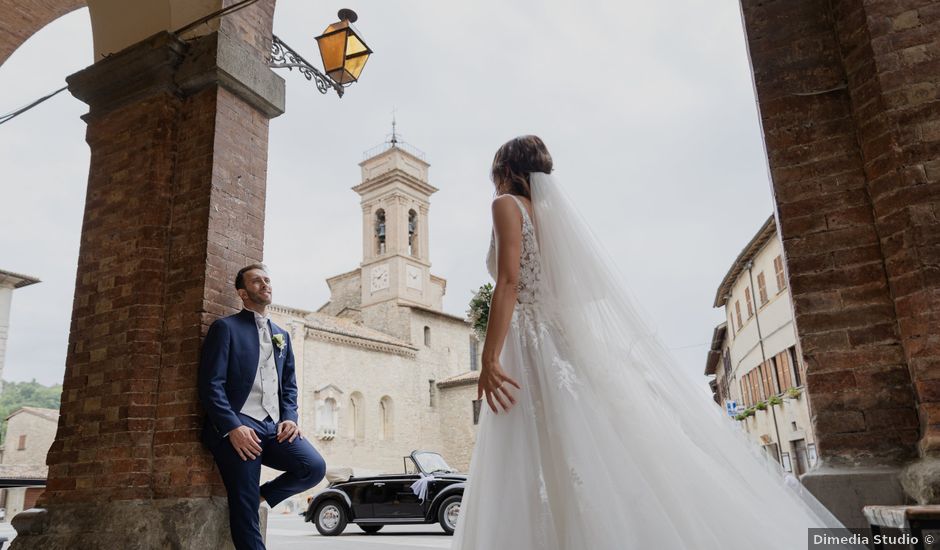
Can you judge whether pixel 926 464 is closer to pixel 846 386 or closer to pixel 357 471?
pixel 846 386

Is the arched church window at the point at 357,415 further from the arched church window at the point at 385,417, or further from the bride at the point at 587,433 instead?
the bride at the point at 587,433

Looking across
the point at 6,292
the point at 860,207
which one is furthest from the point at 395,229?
the point at 860,207

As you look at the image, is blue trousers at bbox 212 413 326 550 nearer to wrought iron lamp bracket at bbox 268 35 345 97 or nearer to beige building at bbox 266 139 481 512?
wrought iron lamp bracket at bbox 268 35 345 97

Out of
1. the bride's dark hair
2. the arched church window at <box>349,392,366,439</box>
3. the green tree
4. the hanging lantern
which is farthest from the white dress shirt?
the green tree

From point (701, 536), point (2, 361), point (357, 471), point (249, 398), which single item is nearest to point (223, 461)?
point (249, 398)

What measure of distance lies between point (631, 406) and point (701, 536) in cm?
44

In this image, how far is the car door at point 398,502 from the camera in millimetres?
10555

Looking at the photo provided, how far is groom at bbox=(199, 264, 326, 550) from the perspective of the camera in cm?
321

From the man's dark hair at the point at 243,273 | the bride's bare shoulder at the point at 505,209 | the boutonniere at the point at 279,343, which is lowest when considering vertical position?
the boutonniere at the point at 279,343

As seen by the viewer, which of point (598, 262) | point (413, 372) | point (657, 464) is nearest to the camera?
point (657, 464)

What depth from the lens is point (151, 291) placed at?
3.94 meters

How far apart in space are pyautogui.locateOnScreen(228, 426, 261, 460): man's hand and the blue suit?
35mm

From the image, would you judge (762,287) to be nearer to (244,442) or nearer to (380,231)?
(244,442)

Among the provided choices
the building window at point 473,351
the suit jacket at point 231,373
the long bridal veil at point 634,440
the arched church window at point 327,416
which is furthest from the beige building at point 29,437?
the long bridal veil at point 634,440
